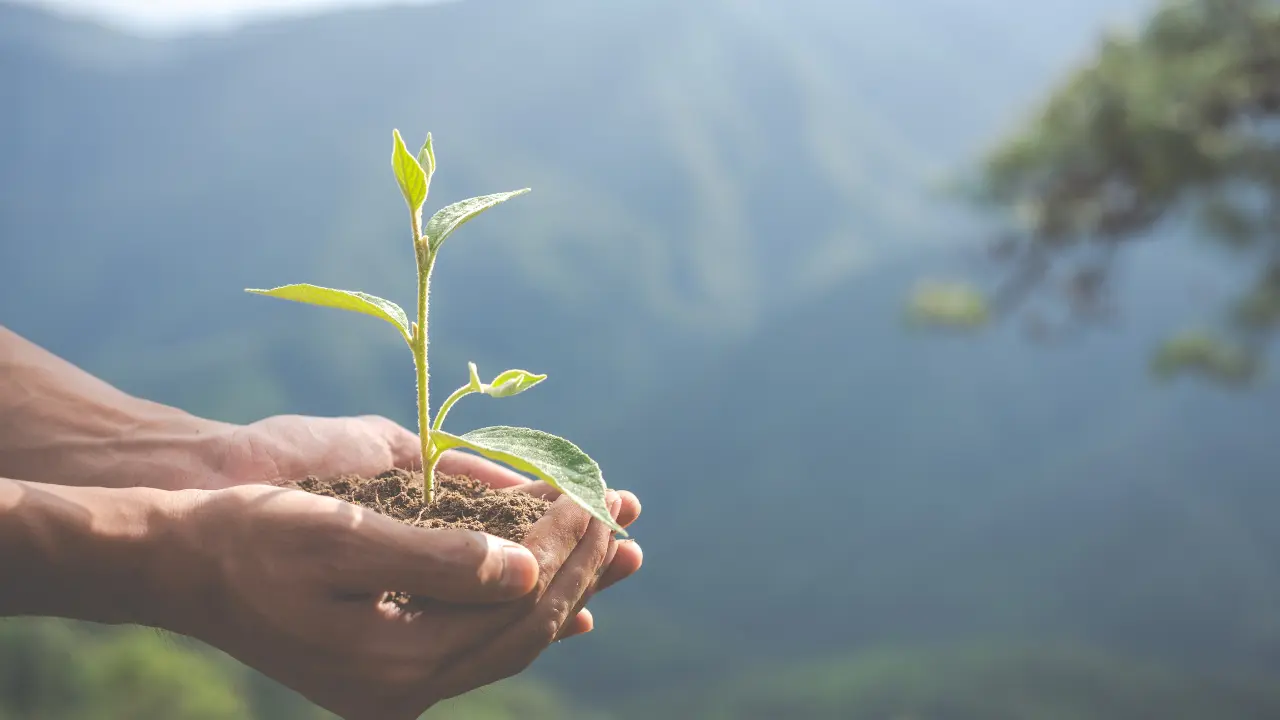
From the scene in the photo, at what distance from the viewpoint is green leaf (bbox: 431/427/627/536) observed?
1020 mm

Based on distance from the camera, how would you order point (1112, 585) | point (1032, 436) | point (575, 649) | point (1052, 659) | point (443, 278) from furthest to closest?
point (1032, 436) < point (443, 278) < point (1112, 585) < point (575, 649) < point (1052, 659)

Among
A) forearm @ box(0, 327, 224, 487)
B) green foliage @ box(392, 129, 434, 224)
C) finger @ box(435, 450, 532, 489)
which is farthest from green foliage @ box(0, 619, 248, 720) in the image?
green foliage @ box(392, 129, 434, 224)

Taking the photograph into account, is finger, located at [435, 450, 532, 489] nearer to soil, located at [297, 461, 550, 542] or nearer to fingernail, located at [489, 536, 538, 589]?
soil, located at [297, 461, 550, 542]

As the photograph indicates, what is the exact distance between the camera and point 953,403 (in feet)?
70.0

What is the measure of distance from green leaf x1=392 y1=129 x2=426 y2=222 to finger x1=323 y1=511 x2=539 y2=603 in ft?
1.32

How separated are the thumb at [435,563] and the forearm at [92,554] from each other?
225 millimetres

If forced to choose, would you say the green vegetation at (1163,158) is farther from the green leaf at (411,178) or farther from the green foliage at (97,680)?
the green foliage at (97,680)

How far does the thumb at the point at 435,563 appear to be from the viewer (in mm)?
1021

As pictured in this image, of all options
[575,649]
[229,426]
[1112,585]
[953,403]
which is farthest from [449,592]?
[953,403]

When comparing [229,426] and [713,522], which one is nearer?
[229,426]

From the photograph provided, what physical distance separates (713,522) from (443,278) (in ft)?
23.0

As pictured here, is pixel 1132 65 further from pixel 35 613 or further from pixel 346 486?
pixel 35 613

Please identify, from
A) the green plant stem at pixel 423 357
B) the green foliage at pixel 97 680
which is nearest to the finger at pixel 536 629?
the green plant stem at pixel 423 357

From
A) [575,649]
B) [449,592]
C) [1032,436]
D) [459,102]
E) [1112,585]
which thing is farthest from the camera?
[459,102]
